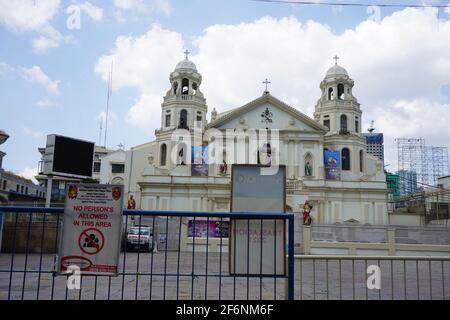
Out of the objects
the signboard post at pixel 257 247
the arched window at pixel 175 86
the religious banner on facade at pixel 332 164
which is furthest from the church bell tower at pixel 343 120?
Answer: the signboard post at pixel 257 247

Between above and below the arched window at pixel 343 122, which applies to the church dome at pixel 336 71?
above

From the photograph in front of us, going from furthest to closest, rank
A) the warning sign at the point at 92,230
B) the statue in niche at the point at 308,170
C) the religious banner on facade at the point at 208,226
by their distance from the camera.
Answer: the statue in niche at the point at 308,170 < the religious banner on facade at the point at 208,226 < the warning sign at the point at 92,230

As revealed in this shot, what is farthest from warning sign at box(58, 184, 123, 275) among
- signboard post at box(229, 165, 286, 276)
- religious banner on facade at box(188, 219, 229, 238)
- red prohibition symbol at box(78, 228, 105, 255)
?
signboard post at box(229, 165, 286, 276)

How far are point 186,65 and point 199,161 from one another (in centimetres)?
1014

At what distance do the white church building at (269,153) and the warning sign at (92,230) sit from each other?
30.4 m

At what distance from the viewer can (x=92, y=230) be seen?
4824 millimetres

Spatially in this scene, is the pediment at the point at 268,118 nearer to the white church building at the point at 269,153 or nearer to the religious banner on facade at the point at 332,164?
the white church building at the point at 269,153

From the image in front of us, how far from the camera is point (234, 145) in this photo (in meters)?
39.8

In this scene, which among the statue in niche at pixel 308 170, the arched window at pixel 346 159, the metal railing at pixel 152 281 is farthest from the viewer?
the arched window at pixel 346 159

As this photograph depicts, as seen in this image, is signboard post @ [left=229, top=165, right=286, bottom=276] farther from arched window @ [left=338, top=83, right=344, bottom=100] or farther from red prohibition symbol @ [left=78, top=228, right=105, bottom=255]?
arched window @ [left=338, top=83, right=344, bottom=100]

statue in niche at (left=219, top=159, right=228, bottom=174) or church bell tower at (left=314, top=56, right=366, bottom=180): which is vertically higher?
church bell tower at (left=314, top=56, right=366, bottom=180)

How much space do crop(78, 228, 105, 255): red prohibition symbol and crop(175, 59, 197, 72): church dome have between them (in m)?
38.7

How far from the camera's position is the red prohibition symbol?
480cm

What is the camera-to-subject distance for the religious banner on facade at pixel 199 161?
127ft
